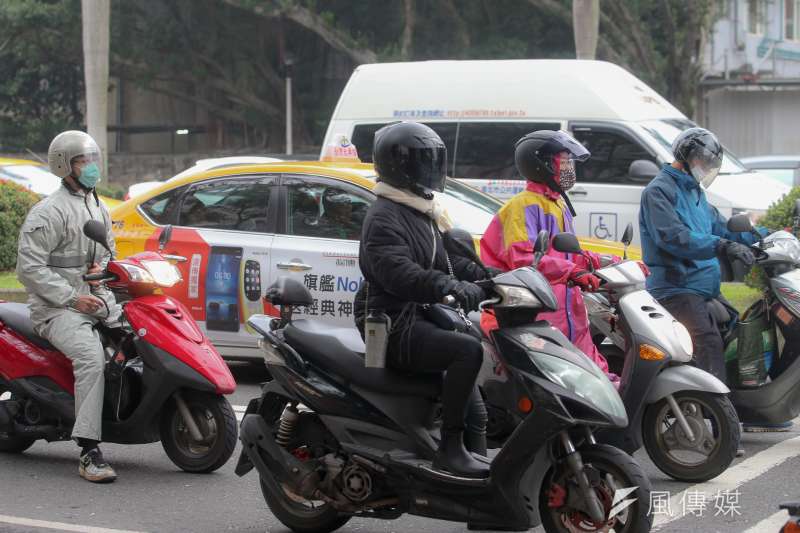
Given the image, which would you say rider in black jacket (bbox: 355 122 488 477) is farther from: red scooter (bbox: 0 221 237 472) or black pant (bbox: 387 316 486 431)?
red scooter (bbox: 0 221 237 472)

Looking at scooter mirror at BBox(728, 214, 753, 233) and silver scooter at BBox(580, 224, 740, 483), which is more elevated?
scooter mirror at BBox(728, 214, 753, 233)

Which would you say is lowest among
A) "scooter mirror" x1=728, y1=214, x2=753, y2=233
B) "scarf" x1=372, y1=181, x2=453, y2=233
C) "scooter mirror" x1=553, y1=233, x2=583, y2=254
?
"scooter mirror" x1=553, y1=233, x2=583, y2=254

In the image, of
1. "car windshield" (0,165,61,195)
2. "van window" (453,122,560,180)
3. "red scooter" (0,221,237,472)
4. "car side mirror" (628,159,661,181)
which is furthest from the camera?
"car windshield" (0,165,61,195)

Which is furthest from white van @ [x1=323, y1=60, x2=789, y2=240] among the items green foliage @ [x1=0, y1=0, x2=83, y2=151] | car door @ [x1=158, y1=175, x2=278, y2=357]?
green foliage @ [x1=0, y1=0, x2=83, y2=151]

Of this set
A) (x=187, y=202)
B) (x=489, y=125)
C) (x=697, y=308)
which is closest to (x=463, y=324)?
(x=697, y=308)

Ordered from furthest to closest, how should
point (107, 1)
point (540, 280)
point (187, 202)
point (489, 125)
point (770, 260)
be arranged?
point (107, 1) → point (489, 125) → point (187, 202) → point (770, 260) → point (540, 280)

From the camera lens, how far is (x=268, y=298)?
5953 millimetres

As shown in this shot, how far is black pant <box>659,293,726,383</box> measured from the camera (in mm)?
7348

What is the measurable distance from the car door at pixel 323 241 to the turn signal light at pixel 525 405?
402 cm

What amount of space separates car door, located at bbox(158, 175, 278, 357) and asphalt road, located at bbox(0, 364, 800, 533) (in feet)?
6.05

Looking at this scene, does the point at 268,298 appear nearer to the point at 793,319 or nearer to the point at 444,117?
the point at 793,319

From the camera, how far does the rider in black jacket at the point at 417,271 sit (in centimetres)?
535

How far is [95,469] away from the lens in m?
7.02

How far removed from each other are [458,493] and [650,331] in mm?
1847
